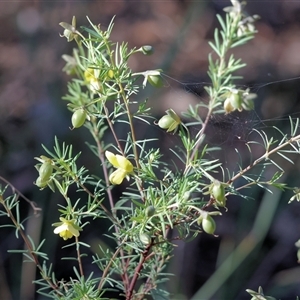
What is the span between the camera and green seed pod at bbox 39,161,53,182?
57cm

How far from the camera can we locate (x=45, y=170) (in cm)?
57

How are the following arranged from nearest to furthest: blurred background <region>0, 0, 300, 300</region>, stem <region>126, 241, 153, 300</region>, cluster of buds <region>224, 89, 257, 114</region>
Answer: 1. cluster of buds <region>224, 89, 257, 114</region>
2. stem <region>126, 241, 153, 300</region>
3. blurred background <region>0, 0, 300, 300</region>

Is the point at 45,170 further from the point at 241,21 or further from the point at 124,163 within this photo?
the point at 241,21

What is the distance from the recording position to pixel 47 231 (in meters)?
1.59

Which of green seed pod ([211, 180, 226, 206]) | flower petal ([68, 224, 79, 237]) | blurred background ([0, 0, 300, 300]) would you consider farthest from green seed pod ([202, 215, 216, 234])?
blurred background ([0, 0, 300, 300])

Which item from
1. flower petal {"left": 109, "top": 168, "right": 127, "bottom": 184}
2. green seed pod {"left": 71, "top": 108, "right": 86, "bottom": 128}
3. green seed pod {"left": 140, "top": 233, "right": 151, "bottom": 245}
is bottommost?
green seed pod {"left": 140, "top": 233, "right": 151, "bottom": 245}

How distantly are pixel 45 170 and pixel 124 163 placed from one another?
0.08 metres

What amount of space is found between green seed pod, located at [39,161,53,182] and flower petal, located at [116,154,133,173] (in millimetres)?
71

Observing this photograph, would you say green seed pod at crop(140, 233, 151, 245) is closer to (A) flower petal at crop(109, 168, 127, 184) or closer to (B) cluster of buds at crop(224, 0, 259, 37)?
(A) flower petal at crop(109, 168, 127, 184)

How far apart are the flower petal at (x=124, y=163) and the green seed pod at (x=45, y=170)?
71 mm

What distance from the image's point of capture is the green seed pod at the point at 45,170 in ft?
1.87

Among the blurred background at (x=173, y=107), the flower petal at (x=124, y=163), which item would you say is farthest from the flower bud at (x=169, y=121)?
the blurred background at (x=173, y=107)

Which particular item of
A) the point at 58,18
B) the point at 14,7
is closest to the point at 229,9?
the point at 58,18

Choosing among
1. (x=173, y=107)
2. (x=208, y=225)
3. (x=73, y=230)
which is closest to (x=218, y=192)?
(x=208, y=225)
